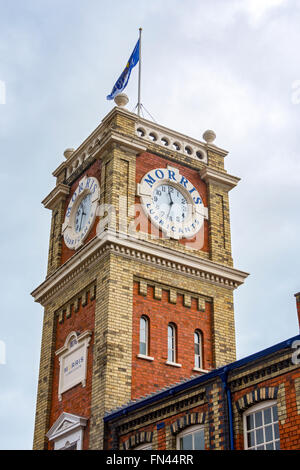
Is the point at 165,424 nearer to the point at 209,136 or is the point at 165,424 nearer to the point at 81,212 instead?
the point at 81,212

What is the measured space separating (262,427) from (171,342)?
10.7 meters

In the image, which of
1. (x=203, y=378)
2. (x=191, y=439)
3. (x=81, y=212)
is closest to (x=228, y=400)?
(x=203, y=378)

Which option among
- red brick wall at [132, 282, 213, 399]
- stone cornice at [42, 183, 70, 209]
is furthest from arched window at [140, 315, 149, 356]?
stone cornice at [42, 183, 70, 209]

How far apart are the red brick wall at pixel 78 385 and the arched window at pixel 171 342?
10.7 feet

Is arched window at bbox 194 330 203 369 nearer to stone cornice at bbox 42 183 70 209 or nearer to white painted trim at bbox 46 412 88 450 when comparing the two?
white painted trim at bbox 46 412 88 450

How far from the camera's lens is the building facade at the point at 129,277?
28.7 metres

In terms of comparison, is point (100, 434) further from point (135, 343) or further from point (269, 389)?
point (269, 389)

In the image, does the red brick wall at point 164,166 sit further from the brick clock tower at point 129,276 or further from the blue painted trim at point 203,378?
the blue painted trim at point 203,378

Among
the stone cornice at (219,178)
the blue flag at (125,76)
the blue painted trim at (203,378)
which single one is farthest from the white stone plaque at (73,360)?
the blue flag at (125,76)

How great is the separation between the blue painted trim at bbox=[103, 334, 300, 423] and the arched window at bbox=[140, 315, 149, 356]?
3921 mm
